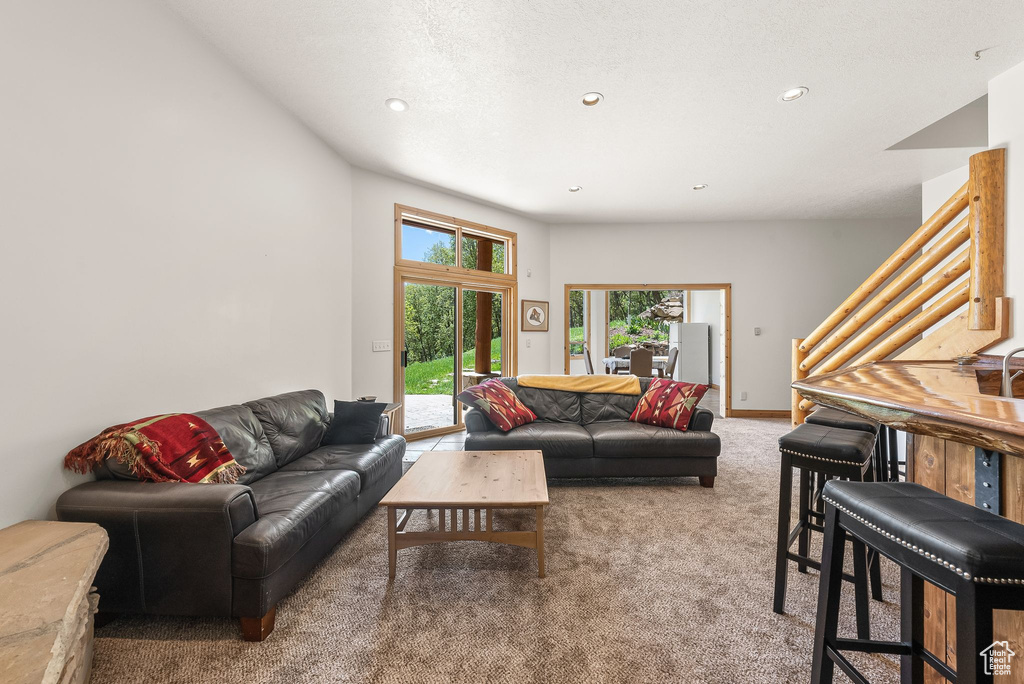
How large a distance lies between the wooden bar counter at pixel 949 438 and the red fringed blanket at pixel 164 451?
258 centimetres

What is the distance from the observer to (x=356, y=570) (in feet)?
7.05

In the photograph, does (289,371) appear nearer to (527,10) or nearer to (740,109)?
(527,10)

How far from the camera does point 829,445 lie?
5.53 ft

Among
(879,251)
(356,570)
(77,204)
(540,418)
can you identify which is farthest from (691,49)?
(879,251)

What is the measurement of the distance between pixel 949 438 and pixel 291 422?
320cm

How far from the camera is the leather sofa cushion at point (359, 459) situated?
2.58m

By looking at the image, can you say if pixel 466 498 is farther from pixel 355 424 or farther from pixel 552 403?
pixel 552 403

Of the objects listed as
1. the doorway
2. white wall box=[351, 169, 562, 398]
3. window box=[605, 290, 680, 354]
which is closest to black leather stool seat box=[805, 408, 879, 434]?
white wall box=[351, 169, 562, 398]

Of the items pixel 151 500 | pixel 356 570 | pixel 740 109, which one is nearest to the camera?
pixel 151 500

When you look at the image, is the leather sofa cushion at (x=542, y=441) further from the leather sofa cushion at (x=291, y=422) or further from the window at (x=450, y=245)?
the window at (x=450, y=245)

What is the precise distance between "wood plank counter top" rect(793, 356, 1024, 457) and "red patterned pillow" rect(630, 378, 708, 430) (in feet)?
6.36

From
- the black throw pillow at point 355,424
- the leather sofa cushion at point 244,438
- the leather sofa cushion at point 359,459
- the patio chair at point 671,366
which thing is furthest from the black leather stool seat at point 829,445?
the patio chair at point 671,366

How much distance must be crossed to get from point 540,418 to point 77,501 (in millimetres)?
3059

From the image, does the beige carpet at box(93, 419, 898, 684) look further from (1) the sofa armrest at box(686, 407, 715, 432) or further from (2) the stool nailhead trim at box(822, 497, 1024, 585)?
(1) the sofa armrest at box(686, 407, 715, 432)
